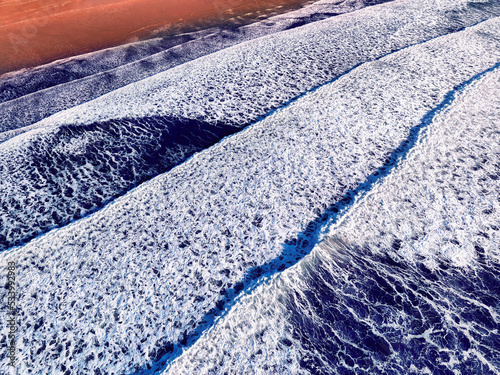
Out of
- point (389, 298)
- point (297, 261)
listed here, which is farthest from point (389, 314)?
point (297, 261)

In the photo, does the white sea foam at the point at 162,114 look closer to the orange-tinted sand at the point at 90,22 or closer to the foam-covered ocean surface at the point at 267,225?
the foam-covered ocean surface at the point at 267,225

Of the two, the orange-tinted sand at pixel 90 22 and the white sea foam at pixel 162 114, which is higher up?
the orange-tinted sand at pixel 90 22

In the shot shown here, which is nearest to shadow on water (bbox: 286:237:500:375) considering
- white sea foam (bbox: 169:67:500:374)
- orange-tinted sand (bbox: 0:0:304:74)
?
white sea foam (bbox: 169:67:500:374)

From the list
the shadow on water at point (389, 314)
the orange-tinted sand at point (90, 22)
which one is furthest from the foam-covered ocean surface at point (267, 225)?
the orange-tinted sand at point (90, 22)

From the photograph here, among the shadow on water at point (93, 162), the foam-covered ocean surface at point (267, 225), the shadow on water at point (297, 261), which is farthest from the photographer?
the shadow on water at point (93, 162)

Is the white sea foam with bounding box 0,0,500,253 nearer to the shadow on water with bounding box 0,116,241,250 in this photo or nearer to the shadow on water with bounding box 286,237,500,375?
the shadow on water with bounding box 0,116,241,250

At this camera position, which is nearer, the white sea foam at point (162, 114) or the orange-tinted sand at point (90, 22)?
the white sea foam at point (162, 114)

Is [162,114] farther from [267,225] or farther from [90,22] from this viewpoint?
[90,22]
